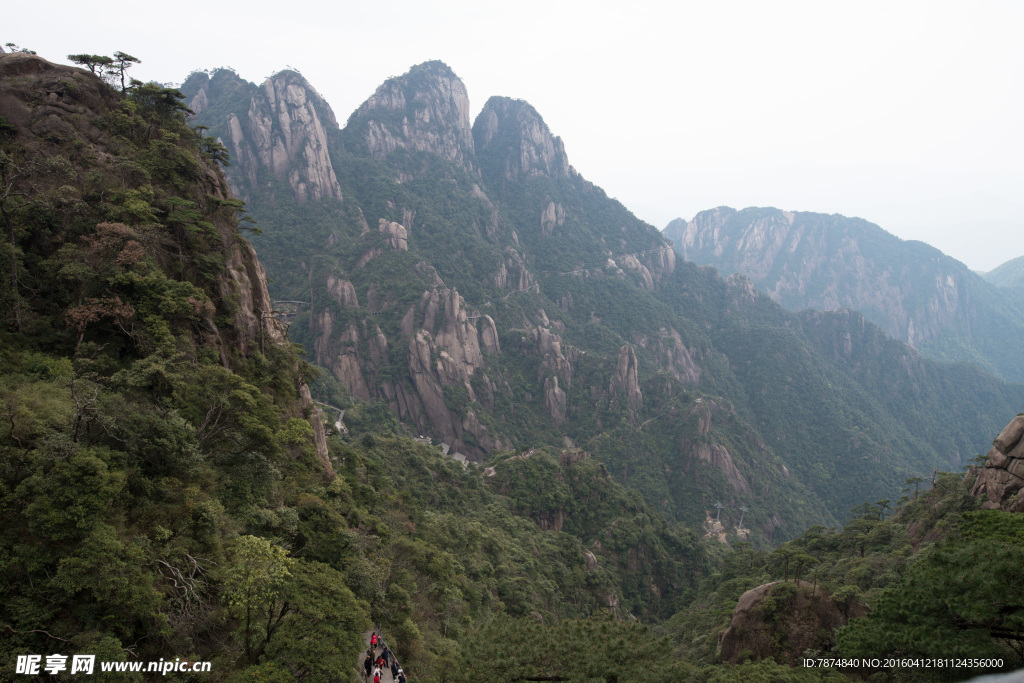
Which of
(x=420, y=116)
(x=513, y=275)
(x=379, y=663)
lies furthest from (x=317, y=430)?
(x=420, y=116)

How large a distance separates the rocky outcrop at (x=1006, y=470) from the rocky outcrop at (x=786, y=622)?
40.4ft

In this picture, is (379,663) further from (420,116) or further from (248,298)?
(420,116)

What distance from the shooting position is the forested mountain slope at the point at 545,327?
95.7m

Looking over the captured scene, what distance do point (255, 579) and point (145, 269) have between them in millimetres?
16190

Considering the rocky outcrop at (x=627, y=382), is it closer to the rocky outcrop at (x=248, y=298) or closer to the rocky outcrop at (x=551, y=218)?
the rocky outcrop at (x=551, y=218)

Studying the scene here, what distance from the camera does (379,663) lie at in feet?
60.1

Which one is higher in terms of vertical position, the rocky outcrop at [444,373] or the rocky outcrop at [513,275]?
the rocky outcrop at [513,275]

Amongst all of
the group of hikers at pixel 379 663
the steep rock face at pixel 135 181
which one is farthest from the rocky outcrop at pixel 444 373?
the group of hikers at pixel 379 663

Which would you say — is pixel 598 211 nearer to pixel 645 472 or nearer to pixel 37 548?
pixel 645 472

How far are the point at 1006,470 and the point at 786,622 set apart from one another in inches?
689

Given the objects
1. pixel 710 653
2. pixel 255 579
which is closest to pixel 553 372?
pixel 710 653

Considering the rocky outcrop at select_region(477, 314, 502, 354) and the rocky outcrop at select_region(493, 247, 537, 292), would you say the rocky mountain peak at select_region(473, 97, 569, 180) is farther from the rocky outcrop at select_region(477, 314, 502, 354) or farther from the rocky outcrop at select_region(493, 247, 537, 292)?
the rocky outcrop at select_region(477, 314, 502, 354)

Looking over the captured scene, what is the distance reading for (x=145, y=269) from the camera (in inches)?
866

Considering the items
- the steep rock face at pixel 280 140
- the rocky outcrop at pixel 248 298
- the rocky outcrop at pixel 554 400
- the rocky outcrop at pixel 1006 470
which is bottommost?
the rocky outcrop at pixel 1006 470
